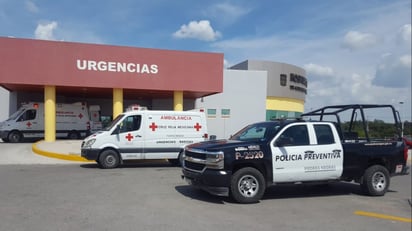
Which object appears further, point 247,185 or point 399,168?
point 399,168

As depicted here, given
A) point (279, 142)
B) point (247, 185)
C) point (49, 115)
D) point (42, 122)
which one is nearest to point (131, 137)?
point (247, 185)

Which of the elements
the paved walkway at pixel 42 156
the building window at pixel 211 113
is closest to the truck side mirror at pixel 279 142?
the paved walkway at pixel 42 156

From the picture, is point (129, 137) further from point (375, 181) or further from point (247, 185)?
point (375, 181)

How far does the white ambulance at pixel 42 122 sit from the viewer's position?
83.3 feet

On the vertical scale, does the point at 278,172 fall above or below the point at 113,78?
below

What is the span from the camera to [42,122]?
26.0 m

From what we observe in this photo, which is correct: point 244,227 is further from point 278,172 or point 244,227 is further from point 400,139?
point 400,139

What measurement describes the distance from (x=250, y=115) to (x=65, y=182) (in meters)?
24.9

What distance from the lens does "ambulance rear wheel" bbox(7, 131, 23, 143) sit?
2526cm

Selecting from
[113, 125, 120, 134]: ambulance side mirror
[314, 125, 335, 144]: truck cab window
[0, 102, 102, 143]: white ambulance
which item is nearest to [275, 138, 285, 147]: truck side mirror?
[314, 125, 335, 144]: truck cab window

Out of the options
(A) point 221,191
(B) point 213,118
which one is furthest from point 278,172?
(B) point 213,118

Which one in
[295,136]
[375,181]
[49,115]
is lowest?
[375,181]

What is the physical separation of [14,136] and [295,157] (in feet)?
71.4

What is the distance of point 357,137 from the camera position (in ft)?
33.4
